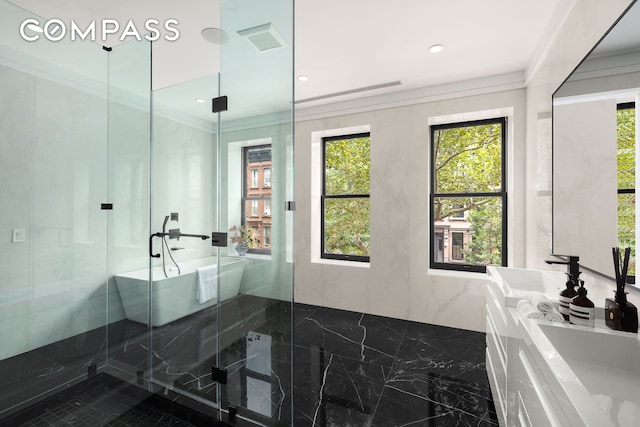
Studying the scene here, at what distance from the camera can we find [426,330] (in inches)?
121

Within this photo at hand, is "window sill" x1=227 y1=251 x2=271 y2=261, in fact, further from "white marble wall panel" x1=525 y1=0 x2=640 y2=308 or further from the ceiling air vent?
"white marble wall panel" x1=525 y1=0 x2=640 y2=308

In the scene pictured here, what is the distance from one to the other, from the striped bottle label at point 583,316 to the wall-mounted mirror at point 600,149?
0.80 ft

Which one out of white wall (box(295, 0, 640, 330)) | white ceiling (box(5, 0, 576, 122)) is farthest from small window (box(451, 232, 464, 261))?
white ceiling (box(5, 0, 576, 122))

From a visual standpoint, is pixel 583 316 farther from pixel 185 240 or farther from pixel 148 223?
pixel 148 223

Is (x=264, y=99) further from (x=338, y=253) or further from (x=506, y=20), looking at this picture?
(x=338, y=253)

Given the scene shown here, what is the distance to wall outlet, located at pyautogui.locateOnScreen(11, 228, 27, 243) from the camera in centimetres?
186

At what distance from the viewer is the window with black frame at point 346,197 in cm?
389

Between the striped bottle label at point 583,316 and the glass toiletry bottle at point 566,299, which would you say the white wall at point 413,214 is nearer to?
the glass toiletry bottle at point 566,299

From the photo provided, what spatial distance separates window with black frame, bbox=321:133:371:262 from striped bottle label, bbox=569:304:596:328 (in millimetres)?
2672

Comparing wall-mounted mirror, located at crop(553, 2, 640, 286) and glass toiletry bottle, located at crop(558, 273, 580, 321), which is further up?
wall-mounted mirror, located at crop(553, 2, 640, 286)

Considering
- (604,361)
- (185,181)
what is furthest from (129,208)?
(604,361)

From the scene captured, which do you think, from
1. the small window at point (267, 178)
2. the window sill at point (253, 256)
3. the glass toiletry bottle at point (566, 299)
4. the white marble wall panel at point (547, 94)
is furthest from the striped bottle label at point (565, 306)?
→ the small window at point (267, 178)

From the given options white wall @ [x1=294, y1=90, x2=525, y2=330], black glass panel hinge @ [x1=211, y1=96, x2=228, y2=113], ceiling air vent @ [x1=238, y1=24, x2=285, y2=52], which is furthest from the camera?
white wall @ [x1=294, y1=90, x2=525, y2=330]

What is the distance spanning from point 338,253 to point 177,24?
120 inches
